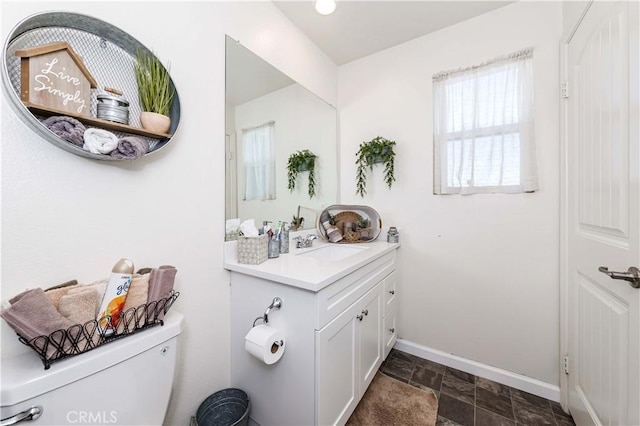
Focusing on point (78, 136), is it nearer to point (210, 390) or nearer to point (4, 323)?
point (4, 323)

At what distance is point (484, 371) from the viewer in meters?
1.64

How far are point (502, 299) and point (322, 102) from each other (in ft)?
6.51

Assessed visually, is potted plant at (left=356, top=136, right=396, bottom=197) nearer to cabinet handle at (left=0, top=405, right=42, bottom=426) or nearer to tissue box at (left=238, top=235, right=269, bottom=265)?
tissue box at (left=238, top=235, right=269, bottom=265)

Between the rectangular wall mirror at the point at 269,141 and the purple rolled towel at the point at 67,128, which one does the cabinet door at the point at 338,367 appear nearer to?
the rectangular wall mirror at the point at 269,141

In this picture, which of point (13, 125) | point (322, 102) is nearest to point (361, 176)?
point (322, 102)

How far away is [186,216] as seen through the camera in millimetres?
1117

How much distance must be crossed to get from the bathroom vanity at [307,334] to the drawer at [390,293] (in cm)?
22

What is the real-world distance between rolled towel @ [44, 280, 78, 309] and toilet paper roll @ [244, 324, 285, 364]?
61 cm

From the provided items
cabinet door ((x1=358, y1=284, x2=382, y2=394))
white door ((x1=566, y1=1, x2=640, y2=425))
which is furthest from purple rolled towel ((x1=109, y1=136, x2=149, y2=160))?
white door ((x1=566, y1=1, x2=640, y2=425))

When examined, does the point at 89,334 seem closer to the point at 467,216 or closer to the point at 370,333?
the point at 370,333

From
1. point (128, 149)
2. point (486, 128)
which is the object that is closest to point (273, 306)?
point (128, 149)

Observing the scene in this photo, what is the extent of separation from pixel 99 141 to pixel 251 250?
0.72 metres

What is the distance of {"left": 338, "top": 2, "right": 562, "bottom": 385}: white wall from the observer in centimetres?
147
